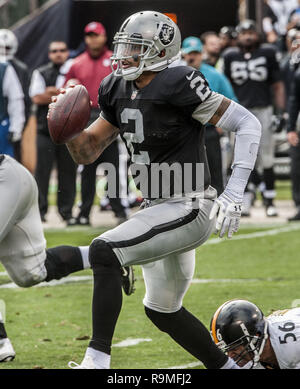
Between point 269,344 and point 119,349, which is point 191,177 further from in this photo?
point 119,349

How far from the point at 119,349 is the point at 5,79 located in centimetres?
496

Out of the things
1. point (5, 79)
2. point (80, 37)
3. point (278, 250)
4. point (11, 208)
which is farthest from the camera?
point (80, 37)

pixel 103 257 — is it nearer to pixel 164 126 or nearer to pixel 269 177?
pixel 164 126

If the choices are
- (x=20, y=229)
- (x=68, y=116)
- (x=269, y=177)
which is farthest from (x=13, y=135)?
(x=68, y=116)

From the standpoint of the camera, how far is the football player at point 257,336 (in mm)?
4312

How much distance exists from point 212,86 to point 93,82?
1.40m

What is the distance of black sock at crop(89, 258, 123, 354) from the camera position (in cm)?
411

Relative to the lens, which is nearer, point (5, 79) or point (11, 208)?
point (11, 208)

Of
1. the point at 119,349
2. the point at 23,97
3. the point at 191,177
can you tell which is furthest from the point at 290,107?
the point at 191,177

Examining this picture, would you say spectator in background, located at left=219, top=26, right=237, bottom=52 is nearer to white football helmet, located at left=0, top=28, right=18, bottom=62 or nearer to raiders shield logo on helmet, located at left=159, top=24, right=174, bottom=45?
white football helmet, located at left=0, top=28, right=18, bottom=62

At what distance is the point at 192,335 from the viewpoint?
4.52 meters

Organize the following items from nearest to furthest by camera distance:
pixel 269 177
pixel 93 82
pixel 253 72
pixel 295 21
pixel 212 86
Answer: pixel 212 86 < pixel 93 82 < pixel 253 72 < pixel 269 177 < pixel 295 21

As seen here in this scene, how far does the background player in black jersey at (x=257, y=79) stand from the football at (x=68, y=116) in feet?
19.8

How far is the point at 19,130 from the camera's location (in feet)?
32.7
